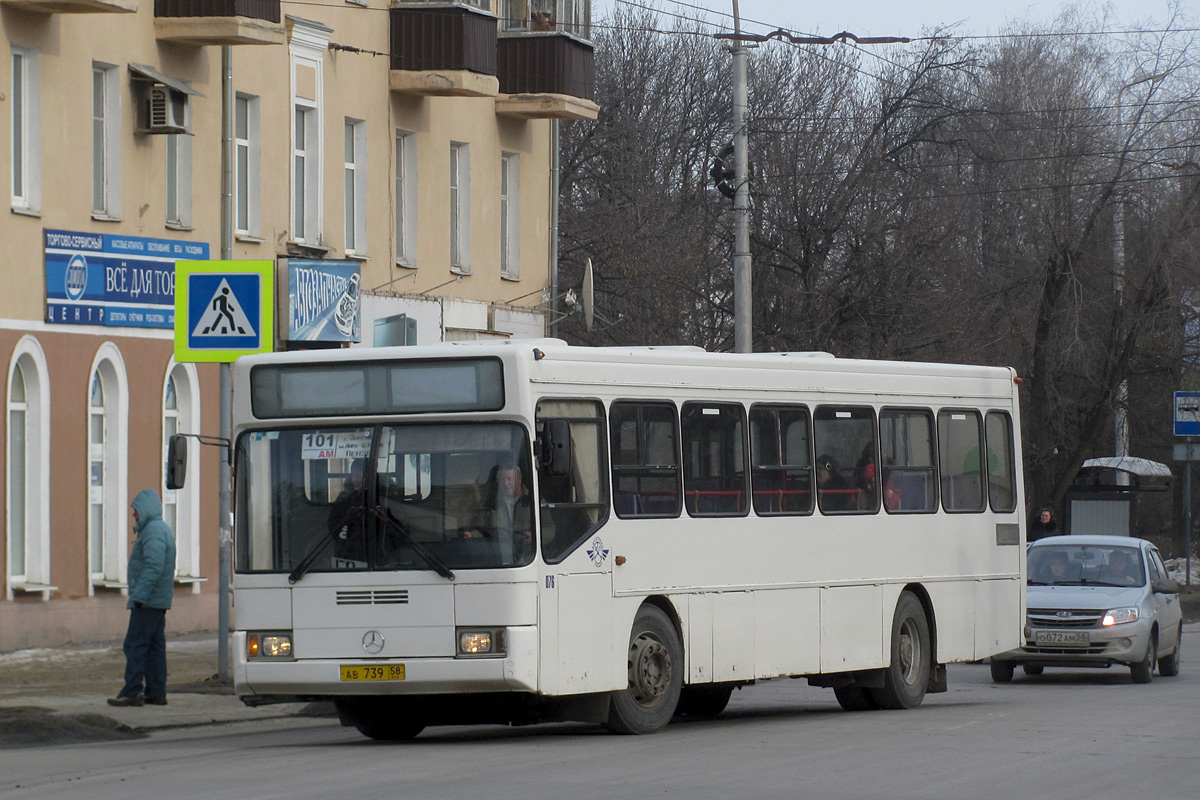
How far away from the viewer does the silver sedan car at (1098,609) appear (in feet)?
72.4

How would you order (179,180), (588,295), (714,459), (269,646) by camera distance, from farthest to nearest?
(588,295)
(179,180)
(714,459)
(269,646)

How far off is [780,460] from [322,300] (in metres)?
12.6

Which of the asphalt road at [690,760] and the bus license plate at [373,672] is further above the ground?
the bus license plate at [373,672]

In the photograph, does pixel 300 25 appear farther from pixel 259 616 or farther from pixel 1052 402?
pixel 1052 402

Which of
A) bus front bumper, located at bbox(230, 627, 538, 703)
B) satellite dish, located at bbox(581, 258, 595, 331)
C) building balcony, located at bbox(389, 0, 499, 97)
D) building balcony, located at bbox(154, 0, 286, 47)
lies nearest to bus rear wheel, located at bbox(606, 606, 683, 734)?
bus front bumper, located at bbox(230, 627, 538, 703)

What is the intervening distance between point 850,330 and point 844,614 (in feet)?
77.7

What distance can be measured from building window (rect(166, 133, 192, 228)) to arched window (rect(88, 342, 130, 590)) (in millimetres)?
2114

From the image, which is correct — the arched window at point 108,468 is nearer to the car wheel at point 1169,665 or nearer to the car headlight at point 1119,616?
the car headlight at point 1119,616

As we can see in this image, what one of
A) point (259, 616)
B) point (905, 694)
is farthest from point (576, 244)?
point (259, 616)

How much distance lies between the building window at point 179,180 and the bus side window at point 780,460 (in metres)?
11.5

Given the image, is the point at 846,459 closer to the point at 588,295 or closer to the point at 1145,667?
the point at 1145,667

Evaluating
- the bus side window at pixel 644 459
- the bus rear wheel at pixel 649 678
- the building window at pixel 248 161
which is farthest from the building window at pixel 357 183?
the bus rear wheel at pixel 649 678

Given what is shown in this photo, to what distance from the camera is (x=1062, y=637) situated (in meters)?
22.2

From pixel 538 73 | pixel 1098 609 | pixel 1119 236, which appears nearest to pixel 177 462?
pixel 1098 609
